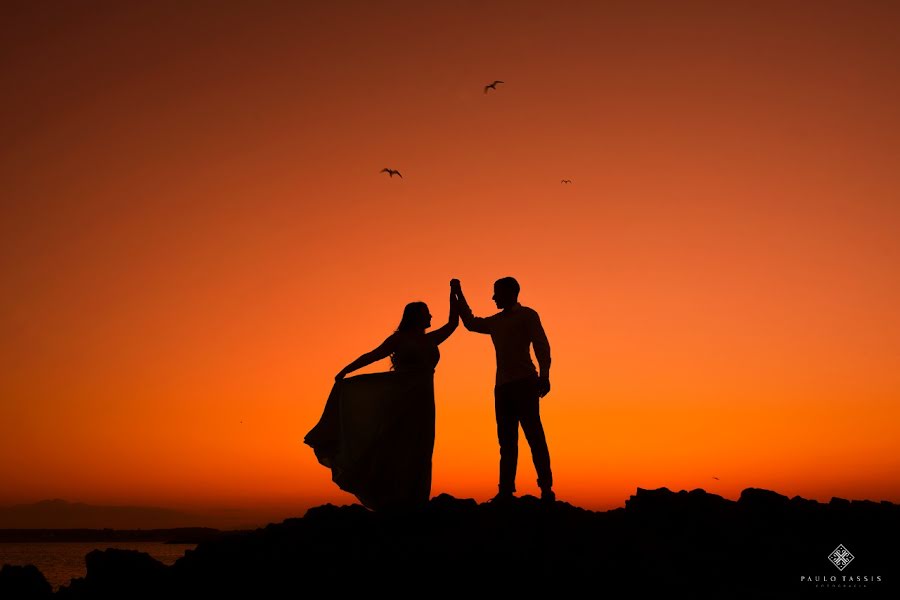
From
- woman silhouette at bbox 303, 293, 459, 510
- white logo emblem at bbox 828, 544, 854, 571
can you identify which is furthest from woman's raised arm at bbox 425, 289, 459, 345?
white logo emblem at bbox 828, 544, 854, 571

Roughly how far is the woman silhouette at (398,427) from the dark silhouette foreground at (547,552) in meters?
0.44

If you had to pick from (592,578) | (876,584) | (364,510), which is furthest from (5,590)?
(876,584)

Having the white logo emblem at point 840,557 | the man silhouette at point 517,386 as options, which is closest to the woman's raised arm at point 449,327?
the man silhouette at point 517,386

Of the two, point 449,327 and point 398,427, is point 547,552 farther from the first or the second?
point 449,327

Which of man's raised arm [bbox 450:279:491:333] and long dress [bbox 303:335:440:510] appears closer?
long dress [bbox 303:335:440:510]

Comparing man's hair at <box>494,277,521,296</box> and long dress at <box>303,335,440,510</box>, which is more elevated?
man's hair at <box>494,277,521,296</box>

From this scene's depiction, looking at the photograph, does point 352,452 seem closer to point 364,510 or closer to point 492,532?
point 364,510

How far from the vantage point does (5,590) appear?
13828 millimetres

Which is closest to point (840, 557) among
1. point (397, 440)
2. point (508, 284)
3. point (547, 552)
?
point (547, 552)

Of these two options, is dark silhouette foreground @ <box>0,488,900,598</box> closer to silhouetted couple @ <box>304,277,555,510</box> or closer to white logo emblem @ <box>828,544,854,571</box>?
white logo emblem @ <box>828,544,854,571</box>

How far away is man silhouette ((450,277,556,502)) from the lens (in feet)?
38.8

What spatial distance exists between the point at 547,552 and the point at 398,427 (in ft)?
9.34

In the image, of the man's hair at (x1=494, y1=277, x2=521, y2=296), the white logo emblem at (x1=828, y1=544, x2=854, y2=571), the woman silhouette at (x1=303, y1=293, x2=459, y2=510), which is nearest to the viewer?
the white logo emblem at (x1=828, y1=544, x2=854, y2=571)

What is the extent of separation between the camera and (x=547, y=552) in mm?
10648
